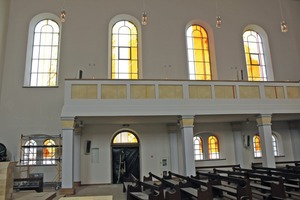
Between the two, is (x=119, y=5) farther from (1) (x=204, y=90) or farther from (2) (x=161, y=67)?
(1) (x=204, y=90)

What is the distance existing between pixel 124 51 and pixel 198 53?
3.95 m

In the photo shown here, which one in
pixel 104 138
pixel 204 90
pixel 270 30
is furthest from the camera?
pixel 270 30

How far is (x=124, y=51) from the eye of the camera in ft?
46.1

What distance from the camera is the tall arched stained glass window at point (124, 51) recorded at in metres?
13.8

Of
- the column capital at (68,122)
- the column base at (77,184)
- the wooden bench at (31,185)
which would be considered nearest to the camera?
the wooden bench at (31,185)

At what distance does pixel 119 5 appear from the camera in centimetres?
1401

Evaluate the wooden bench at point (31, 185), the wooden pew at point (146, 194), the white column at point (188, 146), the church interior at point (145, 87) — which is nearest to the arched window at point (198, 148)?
the church interior at point (145, 87)

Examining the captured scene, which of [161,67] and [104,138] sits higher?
[161,67]

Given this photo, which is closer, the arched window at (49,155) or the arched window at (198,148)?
the arched window at (49,155)

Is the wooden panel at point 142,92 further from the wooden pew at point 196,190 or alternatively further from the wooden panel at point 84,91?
the wooden pew at point 196,190

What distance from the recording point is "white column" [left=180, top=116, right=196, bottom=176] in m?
10.4

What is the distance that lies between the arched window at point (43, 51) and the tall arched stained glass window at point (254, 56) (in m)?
10.0

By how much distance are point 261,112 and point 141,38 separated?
6.70m

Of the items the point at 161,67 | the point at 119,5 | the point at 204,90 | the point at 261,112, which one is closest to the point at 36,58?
the point at 119,5
